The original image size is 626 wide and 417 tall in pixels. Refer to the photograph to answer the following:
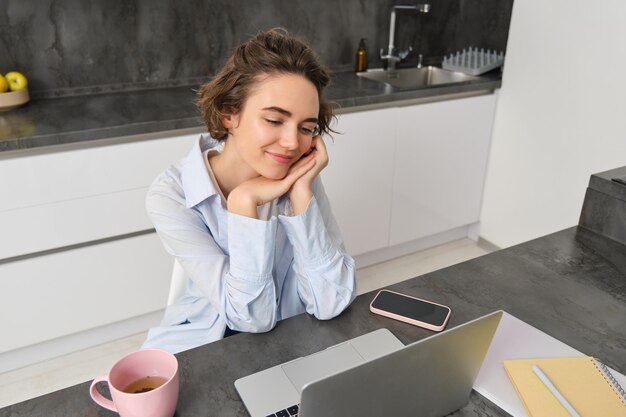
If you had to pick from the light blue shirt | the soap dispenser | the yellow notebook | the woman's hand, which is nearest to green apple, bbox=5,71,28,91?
the light blue shirt

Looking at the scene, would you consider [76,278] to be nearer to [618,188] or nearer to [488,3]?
[618,188]

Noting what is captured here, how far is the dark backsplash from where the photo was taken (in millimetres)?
2230

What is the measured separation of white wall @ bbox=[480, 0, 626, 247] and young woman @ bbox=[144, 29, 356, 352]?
1.66 meters

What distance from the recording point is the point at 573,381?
88 centimetres

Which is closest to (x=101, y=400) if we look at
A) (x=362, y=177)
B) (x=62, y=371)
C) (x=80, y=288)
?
(x=80, y=288)

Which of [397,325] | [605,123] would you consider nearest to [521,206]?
[605,123]

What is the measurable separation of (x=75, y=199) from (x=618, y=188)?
169cm

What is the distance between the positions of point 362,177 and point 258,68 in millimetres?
1472

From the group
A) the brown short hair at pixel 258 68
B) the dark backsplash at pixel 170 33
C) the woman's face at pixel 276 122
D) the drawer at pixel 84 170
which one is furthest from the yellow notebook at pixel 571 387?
the dark backsplash at pixel 170 33

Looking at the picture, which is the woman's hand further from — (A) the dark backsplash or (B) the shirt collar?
(A) the dark backsplash

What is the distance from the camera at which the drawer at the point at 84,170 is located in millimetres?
1812

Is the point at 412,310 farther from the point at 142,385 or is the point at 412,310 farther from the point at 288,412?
the point at 142,385

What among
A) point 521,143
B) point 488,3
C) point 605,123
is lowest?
point 521,143

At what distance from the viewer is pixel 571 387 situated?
869mm
